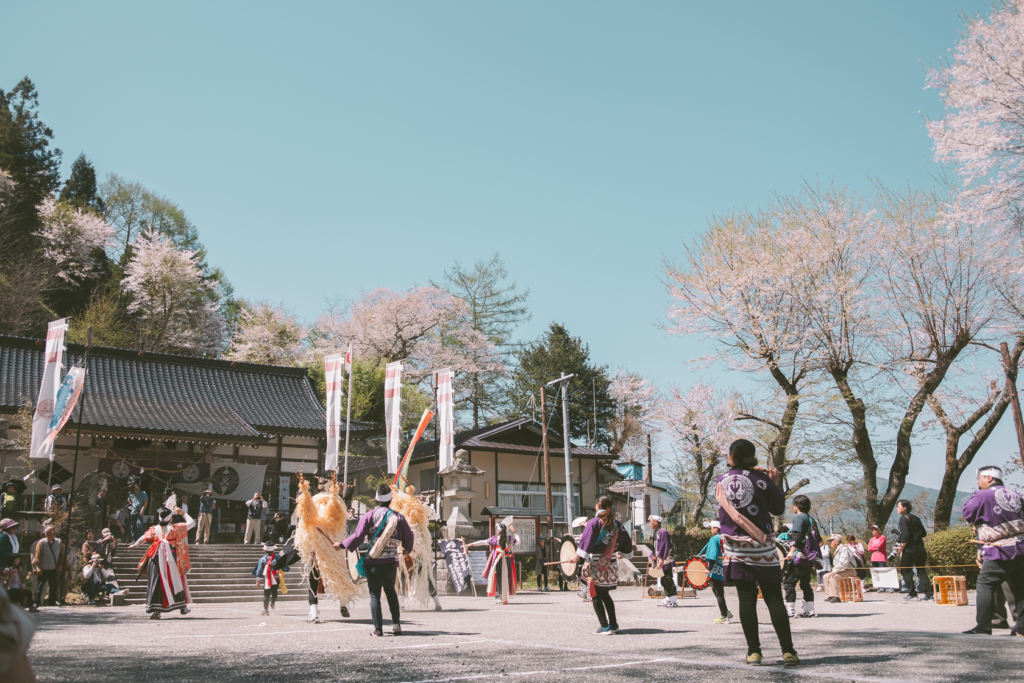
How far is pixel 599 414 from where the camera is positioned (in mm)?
43688

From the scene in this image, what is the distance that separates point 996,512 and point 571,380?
116 feet

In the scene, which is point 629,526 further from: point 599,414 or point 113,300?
point 113,300

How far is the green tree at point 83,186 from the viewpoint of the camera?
44.1 meters

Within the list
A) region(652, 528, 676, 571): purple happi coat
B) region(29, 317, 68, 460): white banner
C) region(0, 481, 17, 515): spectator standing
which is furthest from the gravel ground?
Result: region(29, 317, 68, 460): white banner

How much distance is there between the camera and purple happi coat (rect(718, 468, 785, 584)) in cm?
546

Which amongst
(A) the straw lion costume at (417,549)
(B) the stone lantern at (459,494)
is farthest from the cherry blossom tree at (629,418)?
Result: (A) the straw lion costume at (417,549)

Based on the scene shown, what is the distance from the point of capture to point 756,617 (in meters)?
5.25

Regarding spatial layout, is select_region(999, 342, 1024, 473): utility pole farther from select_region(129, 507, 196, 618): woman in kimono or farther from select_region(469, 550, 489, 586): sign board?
select_region(129, 507, 196, 618): woman in kimono

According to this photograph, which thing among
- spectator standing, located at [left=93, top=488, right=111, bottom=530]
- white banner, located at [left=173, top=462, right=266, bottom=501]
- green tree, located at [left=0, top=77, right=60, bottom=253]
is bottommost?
spectator standing, located at [left=93, top=488, right=111, bottom=530]

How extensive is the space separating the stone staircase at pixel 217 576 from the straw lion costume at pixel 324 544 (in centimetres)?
612

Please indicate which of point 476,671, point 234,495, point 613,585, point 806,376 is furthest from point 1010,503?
point 234,495

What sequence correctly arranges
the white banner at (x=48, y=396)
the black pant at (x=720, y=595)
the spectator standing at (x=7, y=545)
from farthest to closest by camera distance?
1. the white banner at (x=48, y=396)
2. the spectator standing at (x=7, y=545)
3. the black pant at (x=720, y=595)

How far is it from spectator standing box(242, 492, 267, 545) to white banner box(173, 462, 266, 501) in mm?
3113

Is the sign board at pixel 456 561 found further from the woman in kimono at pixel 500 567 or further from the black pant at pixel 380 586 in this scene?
the black pant at pixel 380 586
